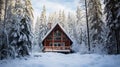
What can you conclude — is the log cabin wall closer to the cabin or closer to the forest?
the cabin

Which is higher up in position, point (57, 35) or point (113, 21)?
point (113, 21)

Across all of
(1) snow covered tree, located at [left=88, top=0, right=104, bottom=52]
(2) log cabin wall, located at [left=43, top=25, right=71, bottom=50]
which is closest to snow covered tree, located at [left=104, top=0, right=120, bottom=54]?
(1) snow covered tree, located at [left=88, top=0, right=104, bottom=52]

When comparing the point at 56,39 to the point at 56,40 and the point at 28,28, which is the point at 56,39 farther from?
the point at 28,28

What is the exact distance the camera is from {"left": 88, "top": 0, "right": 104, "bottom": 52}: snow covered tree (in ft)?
127

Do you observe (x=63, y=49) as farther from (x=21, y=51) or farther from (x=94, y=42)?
(x=21, y=51)

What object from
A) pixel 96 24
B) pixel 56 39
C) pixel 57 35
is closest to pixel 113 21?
pixel 96 24

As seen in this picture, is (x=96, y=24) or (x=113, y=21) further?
(x=96, y=24)

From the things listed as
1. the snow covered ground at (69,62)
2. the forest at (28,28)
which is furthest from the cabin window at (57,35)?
the snow covered ground at (69,62)

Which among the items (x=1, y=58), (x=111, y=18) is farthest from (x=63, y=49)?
(x=1, y=58)

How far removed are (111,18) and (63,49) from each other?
1465 centimetres

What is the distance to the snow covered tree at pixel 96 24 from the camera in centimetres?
3878

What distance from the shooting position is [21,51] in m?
26.2

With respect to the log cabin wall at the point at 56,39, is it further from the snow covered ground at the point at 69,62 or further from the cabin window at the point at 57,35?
the snow covered ground at the point at 69,62

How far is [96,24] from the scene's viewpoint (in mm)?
39031
